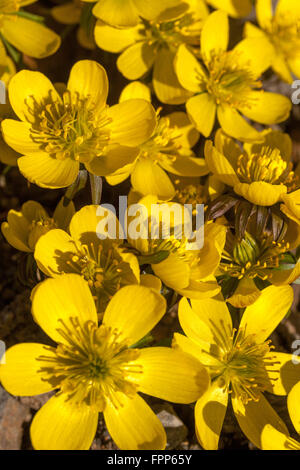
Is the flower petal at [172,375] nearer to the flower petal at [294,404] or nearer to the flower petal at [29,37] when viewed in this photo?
the flower petal at [294,404]

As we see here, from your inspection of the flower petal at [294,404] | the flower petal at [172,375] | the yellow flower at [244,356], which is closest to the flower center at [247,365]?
the yellow flower at [244,356]

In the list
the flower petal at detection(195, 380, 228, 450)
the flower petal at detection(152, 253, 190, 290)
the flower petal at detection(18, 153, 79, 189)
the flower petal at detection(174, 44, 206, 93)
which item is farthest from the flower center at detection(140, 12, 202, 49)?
the flower petal at detection(195, 380, 228, 450)

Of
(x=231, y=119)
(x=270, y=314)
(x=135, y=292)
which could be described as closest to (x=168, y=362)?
(x=135, y=292)

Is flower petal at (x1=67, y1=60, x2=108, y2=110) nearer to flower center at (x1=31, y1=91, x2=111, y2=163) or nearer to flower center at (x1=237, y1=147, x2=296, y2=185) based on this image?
flower center at (x1=31, y1=91, x2=111, y2=163)

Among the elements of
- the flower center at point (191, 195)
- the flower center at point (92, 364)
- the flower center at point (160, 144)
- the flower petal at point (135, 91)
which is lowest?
the flower center at point (92, 364)

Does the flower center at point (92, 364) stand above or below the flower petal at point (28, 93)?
below
